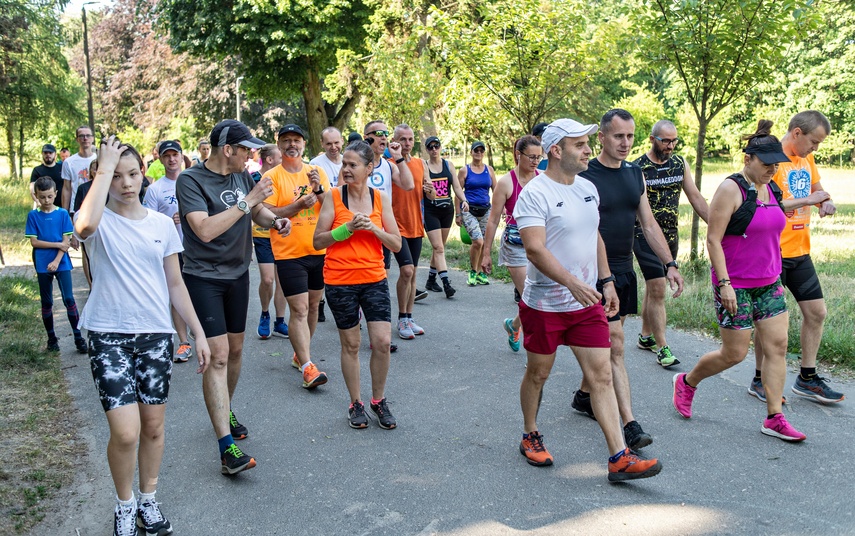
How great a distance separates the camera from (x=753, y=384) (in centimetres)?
603

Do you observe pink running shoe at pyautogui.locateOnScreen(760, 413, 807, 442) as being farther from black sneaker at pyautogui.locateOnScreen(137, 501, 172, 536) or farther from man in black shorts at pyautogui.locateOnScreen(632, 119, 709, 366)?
black sneaker at pyautogui.locateOnScreen(137, 501, 172, 536)

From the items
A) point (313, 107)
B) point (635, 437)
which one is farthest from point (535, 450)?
point (313, 107)

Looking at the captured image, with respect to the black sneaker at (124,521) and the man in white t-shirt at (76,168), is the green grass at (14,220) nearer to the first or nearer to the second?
the man in white t-shirt at (76,168)

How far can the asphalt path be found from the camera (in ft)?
13.5

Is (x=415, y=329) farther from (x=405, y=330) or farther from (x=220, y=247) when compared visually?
(x=220, y=247)

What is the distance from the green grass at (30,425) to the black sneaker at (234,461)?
0.96 meters

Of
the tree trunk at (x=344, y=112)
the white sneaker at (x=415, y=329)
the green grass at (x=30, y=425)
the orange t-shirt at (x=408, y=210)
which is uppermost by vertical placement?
the tree trunk at (x=344, y=112)

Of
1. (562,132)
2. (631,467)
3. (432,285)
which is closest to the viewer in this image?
(631,467)

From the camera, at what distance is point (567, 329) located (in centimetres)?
460

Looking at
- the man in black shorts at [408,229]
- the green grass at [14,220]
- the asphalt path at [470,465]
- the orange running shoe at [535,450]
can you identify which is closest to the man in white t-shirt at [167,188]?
the asphalt path at [470,465]

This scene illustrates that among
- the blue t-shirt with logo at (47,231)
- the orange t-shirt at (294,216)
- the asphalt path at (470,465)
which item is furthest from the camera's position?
the blue t-shirt with logo at (47,231)

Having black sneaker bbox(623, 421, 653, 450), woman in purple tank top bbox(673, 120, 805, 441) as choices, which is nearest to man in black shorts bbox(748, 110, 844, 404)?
woman in purple tank top bbox(673, 120, 805, 441)

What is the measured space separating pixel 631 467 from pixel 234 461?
2.28 meters

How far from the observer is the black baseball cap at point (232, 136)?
15.6 ft
